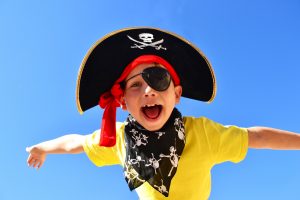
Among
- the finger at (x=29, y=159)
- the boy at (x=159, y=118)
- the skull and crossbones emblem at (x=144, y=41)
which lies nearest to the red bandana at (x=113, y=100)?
the boy at (x=159, y=118)

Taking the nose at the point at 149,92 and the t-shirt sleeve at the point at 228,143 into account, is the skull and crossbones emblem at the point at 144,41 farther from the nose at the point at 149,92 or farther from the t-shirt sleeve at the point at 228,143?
the t-shirt sleeve at the point at 228,143

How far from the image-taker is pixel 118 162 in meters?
4.97

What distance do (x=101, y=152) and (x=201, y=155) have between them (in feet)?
3.97

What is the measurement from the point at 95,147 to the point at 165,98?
3.81 feet

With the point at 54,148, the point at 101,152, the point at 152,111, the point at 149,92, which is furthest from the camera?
the point at 54,148

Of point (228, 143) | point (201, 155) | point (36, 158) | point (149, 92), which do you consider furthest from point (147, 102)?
point (36, 158)

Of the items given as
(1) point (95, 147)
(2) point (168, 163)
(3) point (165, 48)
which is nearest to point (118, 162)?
(1) point (95, 147)

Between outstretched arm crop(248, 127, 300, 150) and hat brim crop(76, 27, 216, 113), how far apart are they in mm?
693

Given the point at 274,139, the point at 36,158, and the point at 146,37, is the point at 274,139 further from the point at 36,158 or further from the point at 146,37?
the point at 36,158

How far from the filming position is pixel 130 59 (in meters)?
4.46

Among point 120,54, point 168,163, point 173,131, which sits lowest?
point 168,163

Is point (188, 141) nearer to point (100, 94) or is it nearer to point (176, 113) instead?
point (176, 113)

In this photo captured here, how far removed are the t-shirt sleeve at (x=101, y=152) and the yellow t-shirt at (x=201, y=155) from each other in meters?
0.53

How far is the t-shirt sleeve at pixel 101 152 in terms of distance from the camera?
16.0 feet
